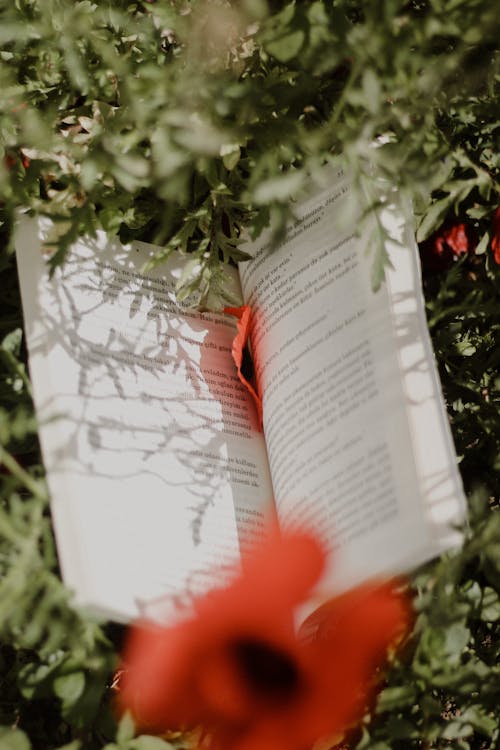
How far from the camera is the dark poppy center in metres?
0.84

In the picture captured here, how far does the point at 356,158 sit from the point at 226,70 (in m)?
0.22

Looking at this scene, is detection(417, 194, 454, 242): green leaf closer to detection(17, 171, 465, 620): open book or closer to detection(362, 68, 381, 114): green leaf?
detection(17, 171, 465, 620): open book

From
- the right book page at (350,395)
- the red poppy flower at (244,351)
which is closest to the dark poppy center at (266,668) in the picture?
the right book page at (350,395)

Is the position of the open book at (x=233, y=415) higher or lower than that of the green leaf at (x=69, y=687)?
higher

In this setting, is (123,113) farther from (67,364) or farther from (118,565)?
(118,565)

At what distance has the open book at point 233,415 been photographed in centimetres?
77

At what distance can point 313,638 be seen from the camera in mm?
868

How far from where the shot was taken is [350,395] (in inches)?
32.5

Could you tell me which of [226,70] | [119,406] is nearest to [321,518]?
[119,406]

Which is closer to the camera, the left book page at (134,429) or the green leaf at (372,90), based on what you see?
the green leaf at (372,90)

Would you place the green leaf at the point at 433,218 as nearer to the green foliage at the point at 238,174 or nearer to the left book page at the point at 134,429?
the green foliage at the point at 238,174

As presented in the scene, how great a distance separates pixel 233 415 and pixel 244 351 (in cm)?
8

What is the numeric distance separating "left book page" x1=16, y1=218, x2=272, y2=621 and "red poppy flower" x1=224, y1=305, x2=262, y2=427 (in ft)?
0.05

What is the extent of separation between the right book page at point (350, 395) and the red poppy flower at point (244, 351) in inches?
0.5
